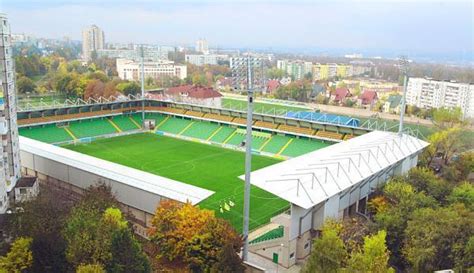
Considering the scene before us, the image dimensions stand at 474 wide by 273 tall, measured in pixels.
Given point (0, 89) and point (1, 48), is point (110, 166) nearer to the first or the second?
point (0, 89)

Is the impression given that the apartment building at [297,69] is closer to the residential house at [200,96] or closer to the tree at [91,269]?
the residential house at [200,96]

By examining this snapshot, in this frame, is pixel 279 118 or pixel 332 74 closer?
pixel 279 118

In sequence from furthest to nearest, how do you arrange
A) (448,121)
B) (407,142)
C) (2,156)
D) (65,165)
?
(448,121) → (407,142) → (65,165) → (2,156)

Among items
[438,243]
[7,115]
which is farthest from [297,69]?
[438,243]

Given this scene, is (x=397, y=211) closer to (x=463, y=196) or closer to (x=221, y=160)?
(x=463, y=196)

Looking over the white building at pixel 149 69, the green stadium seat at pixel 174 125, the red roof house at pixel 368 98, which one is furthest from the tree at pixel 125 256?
the white building at pixel 149 69

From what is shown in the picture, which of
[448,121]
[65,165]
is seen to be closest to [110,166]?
[65,165]
